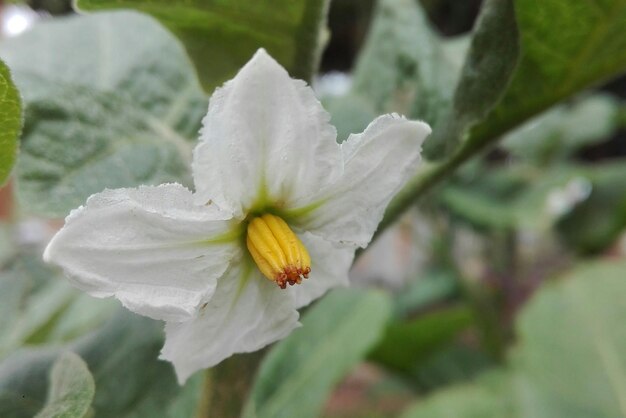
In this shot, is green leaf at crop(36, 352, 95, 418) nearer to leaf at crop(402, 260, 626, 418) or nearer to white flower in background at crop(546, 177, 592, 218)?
leaf at crop(402, 260, 626, 418)

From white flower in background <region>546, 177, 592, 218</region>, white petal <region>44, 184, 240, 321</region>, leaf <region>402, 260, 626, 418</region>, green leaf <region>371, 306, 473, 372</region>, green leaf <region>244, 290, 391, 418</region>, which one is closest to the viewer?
white petal <region>44, 184, 240, 321</region>

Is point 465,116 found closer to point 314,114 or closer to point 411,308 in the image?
point 314,114

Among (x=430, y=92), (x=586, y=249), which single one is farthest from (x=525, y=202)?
(x=430, y=92)

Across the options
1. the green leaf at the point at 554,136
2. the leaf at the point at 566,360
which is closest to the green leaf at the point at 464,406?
the leaf at the point at 566,360

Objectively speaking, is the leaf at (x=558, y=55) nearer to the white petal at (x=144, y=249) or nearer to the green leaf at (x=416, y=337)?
the white petal at (x=144, y=249)

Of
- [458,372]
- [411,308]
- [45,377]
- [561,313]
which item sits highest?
[45,377]

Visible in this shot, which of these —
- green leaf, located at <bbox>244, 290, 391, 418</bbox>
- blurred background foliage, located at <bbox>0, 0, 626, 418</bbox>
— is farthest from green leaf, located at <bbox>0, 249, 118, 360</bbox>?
green leaf, located at <bbox>244, 290, 391, 418</bbox>
